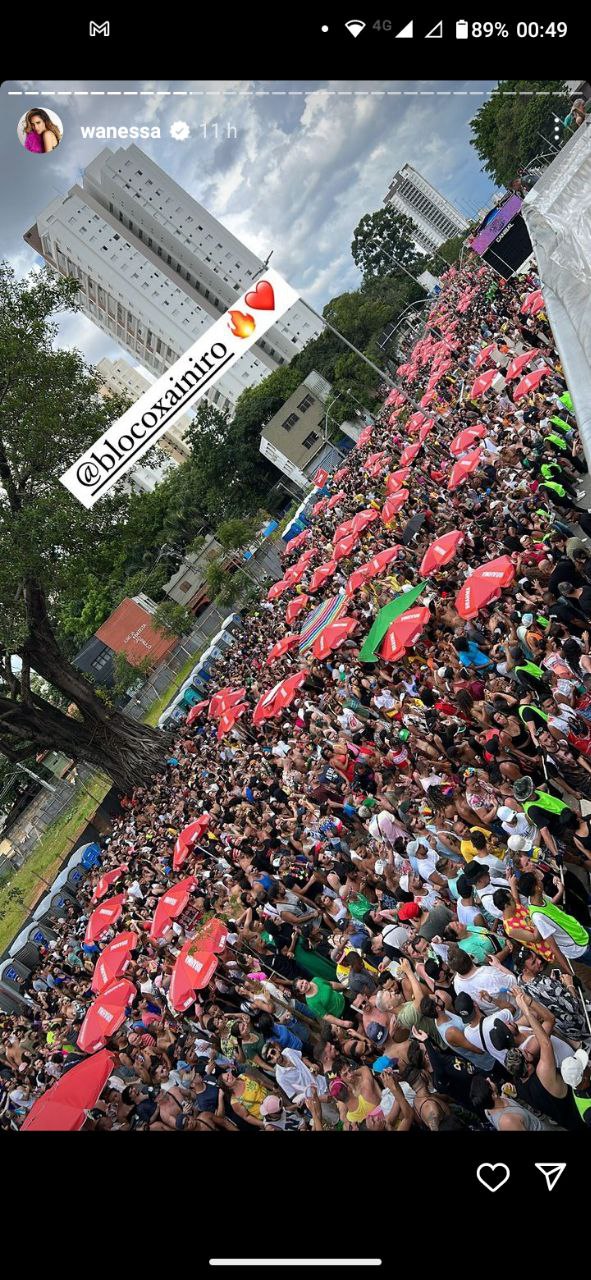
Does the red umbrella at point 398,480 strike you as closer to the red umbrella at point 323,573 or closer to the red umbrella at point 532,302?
the red umbrella at point 323,573

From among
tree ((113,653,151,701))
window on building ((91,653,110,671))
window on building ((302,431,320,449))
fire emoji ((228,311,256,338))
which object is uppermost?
window on building ((302,431,320,449))

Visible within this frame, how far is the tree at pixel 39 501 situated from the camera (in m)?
17.6

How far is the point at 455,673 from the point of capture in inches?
403

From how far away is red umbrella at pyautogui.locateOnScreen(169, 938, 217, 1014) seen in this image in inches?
370

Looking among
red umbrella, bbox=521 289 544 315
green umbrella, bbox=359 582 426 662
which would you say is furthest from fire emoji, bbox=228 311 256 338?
red umbrella, bbox=521 289 544 315

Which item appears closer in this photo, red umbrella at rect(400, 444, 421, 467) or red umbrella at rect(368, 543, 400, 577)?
red umbrella at rect(368, 543, 400, 577)

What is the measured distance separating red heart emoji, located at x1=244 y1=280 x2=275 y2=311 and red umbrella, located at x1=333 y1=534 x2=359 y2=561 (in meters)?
11.1

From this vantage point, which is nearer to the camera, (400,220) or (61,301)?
(61,301)

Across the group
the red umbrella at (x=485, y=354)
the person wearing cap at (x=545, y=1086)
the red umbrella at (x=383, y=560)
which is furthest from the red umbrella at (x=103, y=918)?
the red umbrella at (x=485, y=354)
